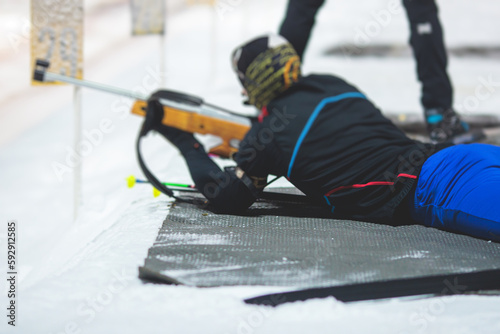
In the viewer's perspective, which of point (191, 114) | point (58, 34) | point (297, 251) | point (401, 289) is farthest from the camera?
point (58, 34)

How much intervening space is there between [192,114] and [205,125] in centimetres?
8

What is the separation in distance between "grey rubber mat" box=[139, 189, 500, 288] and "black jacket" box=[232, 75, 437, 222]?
0.09m

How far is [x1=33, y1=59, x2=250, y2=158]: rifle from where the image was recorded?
2107 mm

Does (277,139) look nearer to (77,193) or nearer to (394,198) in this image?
(394,198)

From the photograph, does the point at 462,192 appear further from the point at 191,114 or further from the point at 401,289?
the point at 191,114

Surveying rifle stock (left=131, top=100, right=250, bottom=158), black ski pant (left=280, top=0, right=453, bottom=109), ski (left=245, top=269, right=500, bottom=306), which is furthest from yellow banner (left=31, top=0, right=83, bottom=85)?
ski (left=245, top=269, right=500, bottom=306)

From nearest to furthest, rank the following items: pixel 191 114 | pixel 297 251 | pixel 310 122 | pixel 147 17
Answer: pixel 297 251
pixel 310 122
pixel 191 114
pixel 147 17

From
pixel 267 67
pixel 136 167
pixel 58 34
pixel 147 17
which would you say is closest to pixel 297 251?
pixel 267 67

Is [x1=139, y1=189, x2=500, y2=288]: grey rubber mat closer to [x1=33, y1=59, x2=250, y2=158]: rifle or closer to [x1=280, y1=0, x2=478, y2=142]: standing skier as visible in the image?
[x1=33, y1=59, x2=250, y2=158]: rifle

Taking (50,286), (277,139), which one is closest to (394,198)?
(277,139)

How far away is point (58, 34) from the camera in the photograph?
2400mm

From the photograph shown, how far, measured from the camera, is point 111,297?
1.17 meters

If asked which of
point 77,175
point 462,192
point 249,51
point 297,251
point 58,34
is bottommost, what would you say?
point 77,175

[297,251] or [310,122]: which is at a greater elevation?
[310,122]
